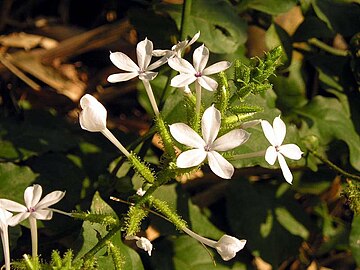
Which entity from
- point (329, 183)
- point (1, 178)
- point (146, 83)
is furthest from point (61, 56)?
point (146, 83)

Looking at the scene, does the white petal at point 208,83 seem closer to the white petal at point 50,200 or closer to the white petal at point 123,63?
the white petal at point 123,63

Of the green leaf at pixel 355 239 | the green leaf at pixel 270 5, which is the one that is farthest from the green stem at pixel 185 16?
the green leaf at pixel 355 239

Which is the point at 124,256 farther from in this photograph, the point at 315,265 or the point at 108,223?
the point at 315,265

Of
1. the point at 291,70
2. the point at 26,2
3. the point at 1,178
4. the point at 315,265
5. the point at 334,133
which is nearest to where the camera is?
the point at 1,178

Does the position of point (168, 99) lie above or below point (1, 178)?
above

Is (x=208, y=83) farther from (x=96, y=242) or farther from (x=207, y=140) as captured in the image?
(x=96, y=242)

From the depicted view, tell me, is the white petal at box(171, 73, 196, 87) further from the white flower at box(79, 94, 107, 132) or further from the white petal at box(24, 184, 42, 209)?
the white petal at box(24, 184, 42, 209)
